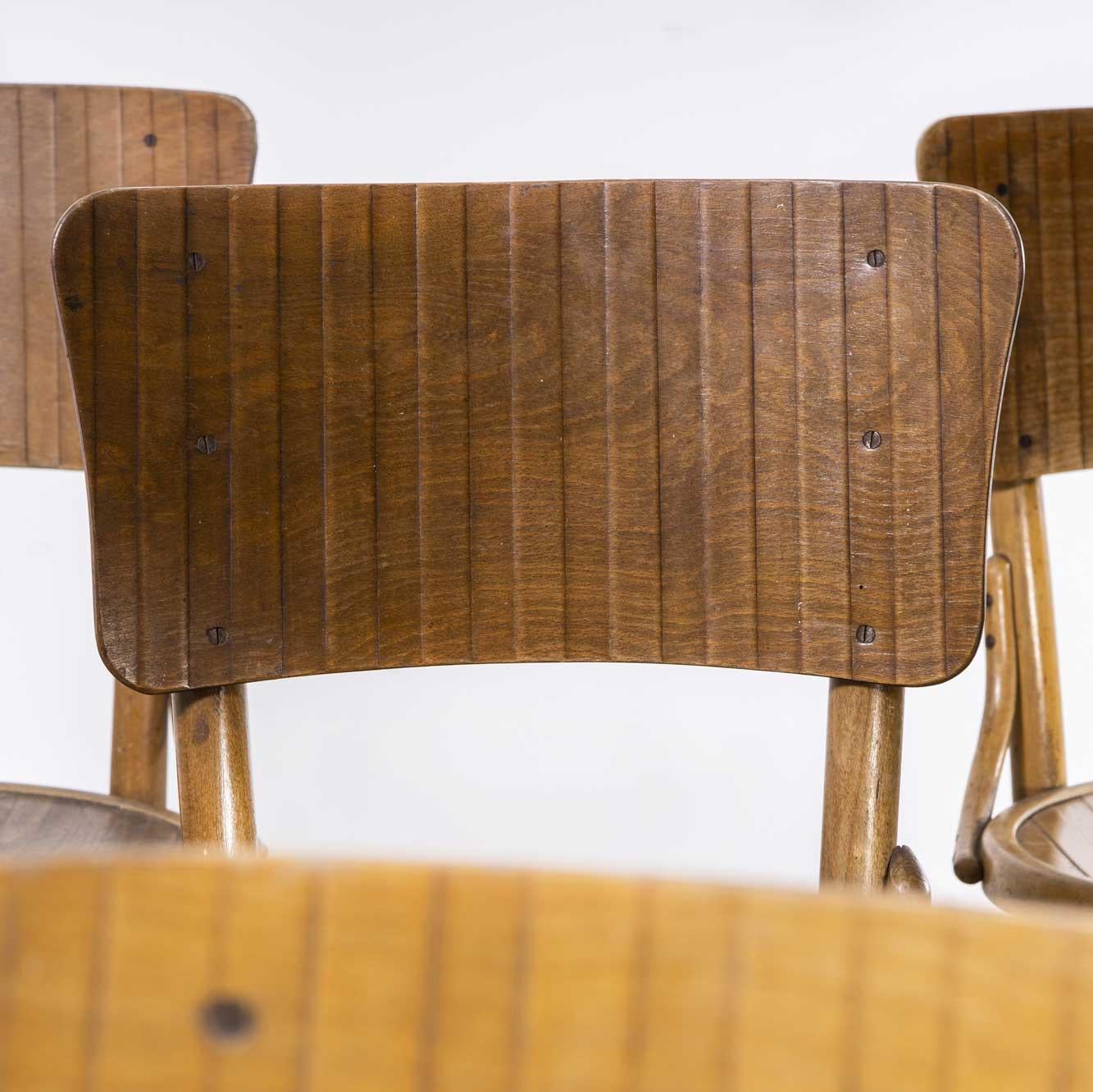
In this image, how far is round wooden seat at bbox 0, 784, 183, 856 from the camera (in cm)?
57

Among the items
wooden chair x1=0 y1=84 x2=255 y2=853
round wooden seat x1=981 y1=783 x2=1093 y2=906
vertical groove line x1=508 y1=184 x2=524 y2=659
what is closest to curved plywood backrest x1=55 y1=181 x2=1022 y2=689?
vertical groove line x1=508 y1=184 x2=524 y2=659

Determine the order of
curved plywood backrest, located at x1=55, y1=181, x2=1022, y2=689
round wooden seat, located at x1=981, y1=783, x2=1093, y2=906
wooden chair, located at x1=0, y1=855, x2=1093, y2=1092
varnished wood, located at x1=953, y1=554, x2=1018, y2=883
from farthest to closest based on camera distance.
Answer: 1. varnished wood, located at x1=953, y1=554, x2=1018, y2=883
2. round wooden seat, located at x1=981, y1=783, x2=1093, y2=906
3. curved plywood backrest, located at x1=55, y1=181, x2=1022, y2=689
4. wooden chair, located at x1=0, y1=855, x2=1093, y2=1092

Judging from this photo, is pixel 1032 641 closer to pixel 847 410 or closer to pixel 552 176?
pixel 847 410

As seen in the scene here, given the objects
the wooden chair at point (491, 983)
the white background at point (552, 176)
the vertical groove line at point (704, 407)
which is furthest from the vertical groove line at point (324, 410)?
the white background at point (552, 176)

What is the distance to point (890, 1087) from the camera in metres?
0.09

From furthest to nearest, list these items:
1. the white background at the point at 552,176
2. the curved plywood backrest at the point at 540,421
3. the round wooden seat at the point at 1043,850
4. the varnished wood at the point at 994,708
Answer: the white background at the point at 552,176 → the varnished wood at the point at 994,708 → the round wooden seat at the point at 1043,850 → the curved plywood backrest at the point at 540,421

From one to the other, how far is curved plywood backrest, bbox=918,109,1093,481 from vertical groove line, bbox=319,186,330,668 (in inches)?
16.5

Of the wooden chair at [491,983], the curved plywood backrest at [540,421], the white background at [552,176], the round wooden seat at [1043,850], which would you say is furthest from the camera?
the white background at [552,176]

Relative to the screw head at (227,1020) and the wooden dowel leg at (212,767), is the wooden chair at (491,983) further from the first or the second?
the wooden dowel leg at (212,767)

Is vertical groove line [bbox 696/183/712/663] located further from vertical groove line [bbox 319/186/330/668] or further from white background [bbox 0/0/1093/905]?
white background [bbox 0/0/1093/905]

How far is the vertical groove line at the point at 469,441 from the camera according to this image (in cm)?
39

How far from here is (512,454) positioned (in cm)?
40

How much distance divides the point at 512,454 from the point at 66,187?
0.40 m

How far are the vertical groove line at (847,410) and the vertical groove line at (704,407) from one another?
0.04 meters
